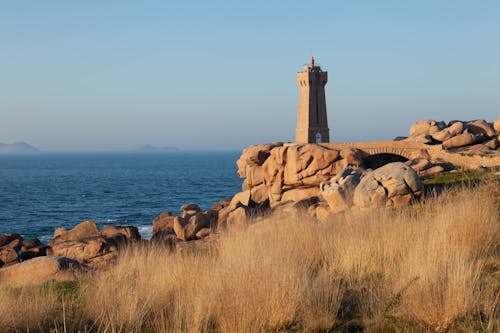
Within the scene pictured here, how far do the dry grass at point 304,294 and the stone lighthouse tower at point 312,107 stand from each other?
5351 cm

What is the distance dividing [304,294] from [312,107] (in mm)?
57309

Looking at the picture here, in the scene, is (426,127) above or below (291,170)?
above

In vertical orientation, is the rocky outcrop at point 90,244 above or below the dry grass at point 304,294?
below

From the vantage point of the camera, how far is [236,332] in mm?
6477

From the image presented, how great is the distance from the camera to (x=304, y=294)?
23.4 feet

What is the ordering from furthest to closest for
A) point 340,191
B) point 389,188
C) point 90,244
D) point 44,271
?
point 90,244
point 340,191
point 389,188
point 44,271

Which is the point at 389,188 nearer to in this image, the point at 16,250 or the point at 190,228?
the point at 190,228

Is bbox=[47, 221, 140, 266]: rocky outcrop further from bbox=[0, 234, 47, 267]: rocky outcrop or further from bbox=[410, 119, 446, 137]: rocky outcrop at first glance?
bbox=[410, 119, 446, 137]: rocky outcrop

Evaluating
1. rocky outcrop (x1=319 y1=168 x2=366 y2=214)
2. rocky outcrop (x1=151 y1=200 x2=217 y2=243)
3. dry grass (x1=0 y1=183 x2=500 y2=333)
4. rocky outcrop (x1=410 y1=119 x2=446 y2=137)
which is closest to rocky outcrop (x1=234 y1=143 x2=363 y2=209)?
rocky outcrop (x1=151 y1=200 x2=217 y2=243)

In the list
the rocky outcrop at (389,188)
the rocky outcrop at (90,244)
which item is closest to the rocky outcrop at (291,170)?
the rocky outcrop at (90,244)

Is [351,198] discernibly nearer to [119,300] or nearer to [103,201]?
[119,300]

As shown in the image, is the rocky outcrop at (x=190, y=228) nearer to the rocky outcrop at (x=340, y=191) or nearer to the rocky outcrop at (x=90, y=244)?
the rocky outcrop at (x=90, y=244)

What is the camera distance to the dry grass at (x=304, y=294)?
6.67 metres

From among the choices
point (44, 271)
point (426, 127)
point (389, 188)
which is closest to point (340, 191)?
point (389, 188)
